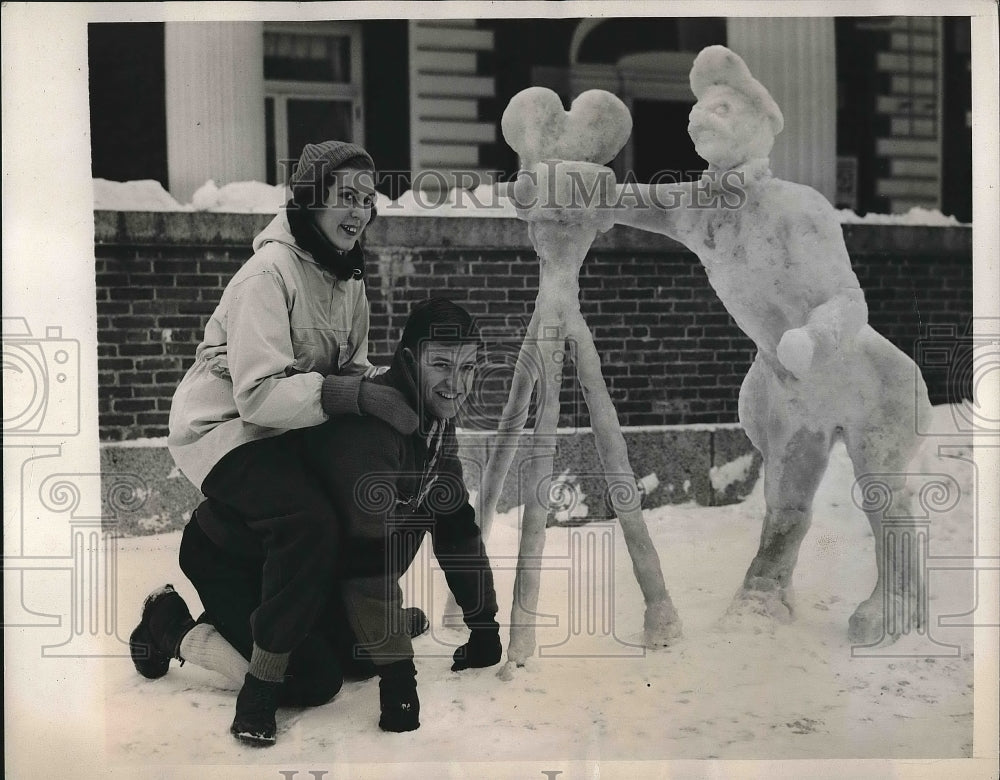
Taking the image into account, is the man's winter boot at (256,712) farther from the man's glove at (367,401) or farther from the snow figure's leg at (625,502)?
the snow figure's leg at (625,502)

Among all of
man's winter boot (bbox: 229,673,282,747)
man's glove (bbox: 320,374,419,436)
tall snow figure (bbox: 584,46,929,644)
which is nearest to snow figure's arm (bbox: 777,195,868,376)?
tall snow figure (bbox: 584,46,929,644)

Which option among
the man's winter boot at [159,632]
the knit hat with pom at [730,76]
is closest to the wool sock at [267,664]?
the man's winter boot at [159,632]

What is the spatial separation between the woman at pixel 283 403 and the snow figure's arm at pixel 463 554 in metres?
0.32

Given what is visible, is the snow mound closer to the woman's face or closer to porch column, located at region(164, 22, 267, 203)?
the woman's face

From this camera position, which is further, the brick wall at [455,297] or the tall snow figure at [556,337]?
the brick wall at [455,297]

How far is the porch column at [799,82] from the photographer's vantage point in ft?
12.6

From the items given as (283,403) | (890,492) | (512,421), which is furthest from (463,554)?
(890,492)

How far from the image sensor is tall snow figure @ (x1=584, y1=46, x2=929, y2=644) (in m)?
3.69

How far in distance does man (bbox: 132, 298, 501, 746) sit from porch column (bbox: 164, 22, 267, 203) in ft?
3.07

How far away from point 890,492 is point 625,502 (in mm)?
982

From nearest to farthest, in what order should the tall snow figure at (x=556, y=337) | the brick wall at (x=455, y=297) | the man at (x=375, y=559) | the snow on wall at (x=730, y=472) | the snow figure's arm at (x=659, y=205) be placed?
the man at (x=375, y=559), the tall snow figure at (x=556, y=337), the snow figure's arm at (x=659, y=205), the brick wall at (x=455, y=297), the snow on wall at (x=730, y=472)

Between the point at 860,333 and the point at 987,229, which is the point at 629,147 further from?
the point at 987,229

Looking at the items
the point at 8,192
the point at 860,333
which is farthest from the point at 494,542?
the point at 8,192

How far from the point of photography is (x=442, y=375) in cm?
353
